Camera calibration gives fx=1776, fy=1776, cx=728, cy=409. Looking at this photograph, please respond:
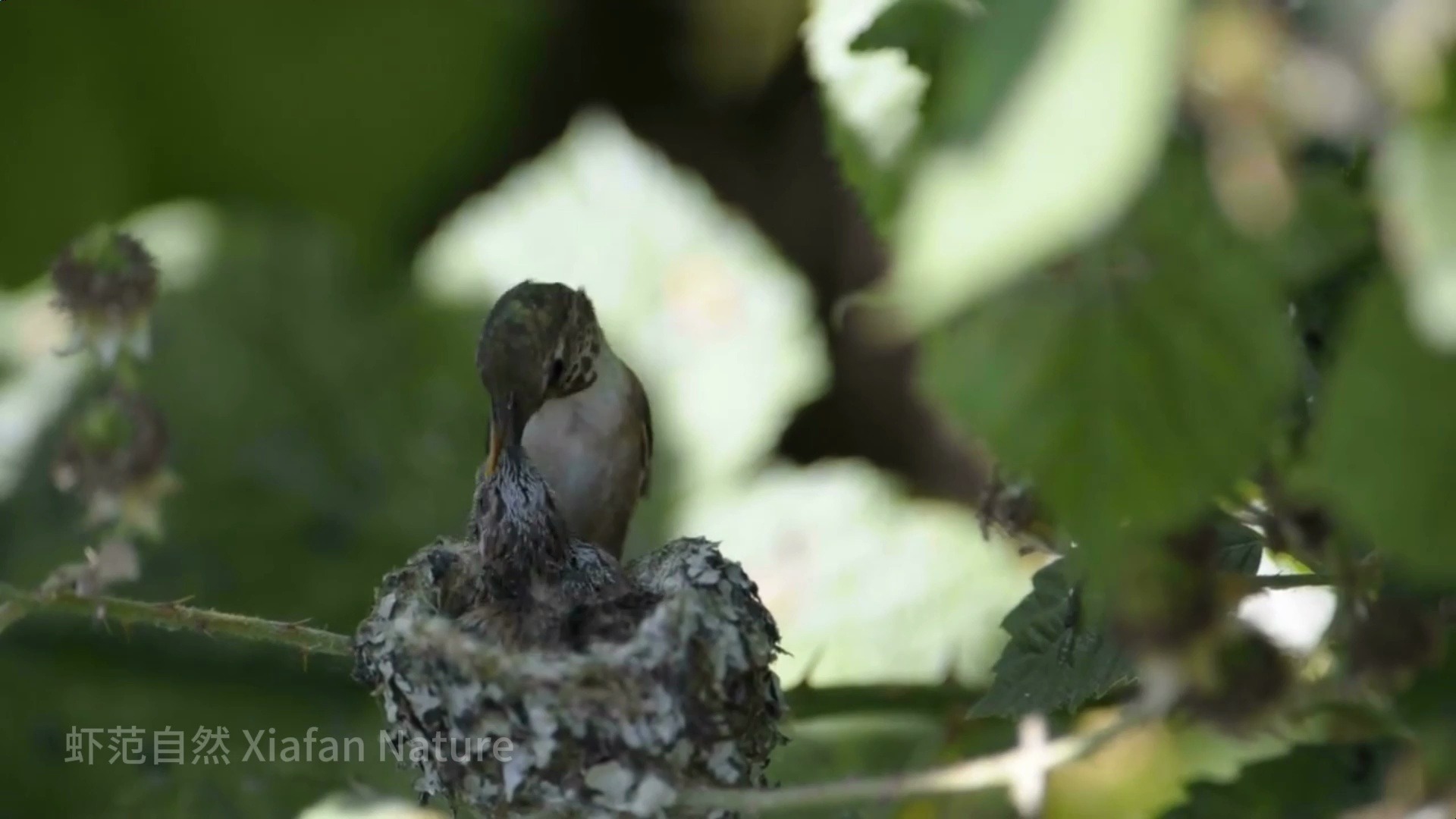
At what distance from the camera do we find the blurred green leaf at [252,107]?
514cm

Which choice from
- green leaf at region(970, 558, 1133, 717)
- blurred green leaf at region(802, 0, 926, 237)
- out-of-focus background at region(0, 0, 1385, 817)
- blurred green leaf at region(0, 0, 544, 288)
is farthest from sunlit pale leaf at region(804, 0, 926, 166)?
blurred green leaf at region(0, 0, 544, 288)

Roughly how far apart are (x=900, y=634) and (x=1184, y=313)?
2.72 metres

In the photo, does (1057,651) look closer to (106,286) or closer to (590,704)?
(590,704)

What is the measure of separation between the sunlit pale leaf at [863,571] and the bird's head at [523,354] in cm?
81

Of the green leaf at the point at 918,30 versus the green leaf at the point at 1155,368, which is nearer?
the green leaf at the point at 1155,368

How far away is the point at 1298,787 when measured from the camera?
159 cm

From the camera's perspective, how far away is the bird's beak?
2.94 m

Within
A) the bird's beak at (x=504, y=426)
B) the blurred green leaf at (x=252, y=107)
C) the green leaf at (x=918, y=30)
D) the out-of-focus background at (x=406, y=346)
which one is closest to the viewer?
the green leaf at (x=918, y=30)

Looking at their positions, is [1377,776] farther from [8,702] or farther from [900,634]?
[8,702]

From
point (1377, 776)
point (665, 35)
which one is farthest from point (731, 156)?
point (1377, 776)

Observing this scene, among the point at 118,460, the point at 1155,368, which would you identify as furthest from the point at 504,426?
the point at 1155,368

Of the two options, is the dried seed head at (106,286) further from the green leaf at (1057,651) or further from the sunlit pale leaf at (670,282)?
the sunlit pale leaf at (670,282)

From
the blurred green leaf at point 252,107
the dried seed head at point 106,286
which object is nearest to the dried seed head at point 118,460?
the dried seed head at point 106,286

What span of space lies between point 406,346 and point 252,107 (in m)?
1.23
